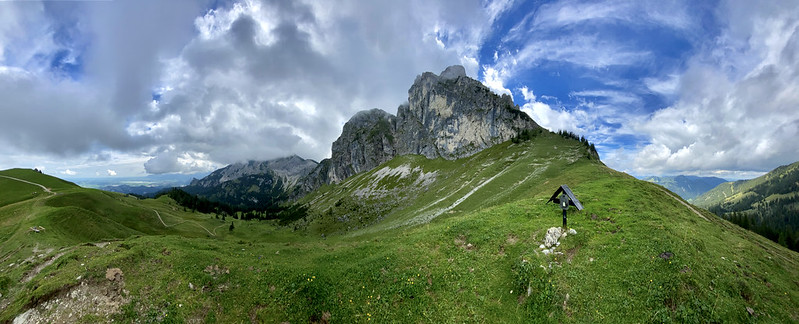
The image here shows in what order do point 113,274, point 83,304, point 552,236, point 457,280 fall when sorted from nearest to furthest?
point 83,304, point 113,274, point 457,280, point 552,236

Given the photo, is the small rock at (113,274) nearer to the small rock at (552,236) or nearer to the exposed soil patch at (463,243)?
the exposed soil patch at (463,243)

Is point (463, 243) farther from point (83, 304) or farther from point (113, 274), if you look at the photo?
point (83, 304)

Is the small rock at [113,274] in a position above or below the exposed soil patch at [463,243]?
below

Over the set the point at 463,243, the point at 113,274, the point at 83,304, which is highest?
the point at 463,243

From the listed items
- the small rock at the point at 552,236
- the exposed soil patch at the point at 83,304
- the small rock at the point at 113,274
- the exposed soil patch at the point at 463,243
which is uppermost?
the small rock at the point at 552,236

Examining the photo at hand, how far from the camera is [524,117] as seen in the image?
185500 millimetres

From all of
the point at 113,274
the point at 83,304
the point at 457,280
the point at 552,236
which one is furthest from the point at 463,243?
the point at 83,304

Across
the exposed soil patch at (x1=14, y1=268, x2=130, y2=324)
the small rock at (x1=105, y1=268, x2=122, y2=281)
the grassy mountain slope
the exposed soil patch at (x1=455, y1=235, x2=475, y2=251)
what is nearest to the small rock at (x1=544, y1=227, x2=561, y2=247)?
the grassy mountain slope

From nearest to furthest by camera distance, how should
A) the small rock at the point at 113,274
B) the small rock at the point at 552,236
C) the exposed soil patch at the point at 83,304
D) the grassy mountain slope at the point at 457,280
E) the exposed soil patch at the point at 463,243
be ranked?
→ 1. the exposed soil patch at the point at 83,304
2. the grassy mountain slope at the point at 457,280
3. the small rock at the point at 113,274
4. the small rock at the point at 552,236
5. the exposed soil patch at the point at 463,243

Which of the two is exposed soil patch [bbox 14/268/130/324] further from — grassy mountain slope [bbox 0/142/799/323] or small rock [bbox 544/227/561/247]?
small rock [bbox 544/227/561/247]

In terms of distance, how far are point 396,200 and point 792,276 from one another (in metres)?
121

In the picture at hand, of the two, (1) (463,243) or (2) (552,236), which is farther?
(1) (463,243)

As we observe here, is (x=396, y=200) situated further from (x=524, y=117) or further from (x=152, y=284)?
(x=152, y=284)

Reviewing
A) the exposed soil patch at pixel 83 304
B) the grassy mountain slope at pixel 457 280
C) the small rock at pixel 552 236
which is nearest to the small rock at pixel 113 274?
the exposed soil patch at pixel 83 304
